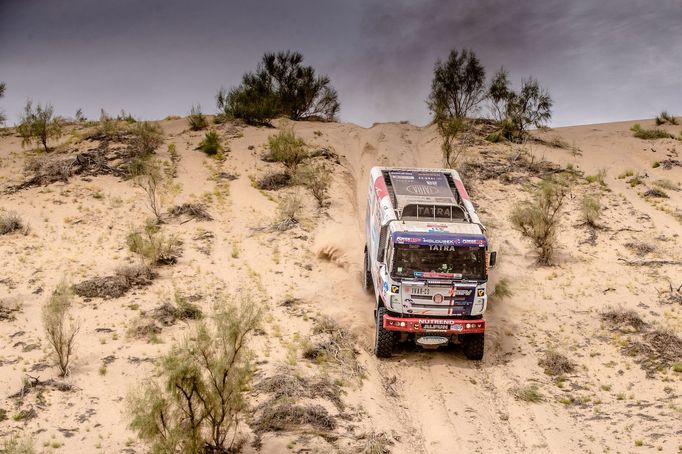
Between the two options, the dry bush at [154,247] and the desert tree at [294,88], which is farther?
the desert tree at [294,88]

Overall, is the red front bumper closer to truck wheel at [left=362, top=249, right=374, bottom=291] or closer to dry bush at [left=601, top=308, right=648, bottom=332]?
truck wheel at [left=362, top=249, right=374, bottom=291]

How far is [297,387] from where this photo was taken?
45.7 feet

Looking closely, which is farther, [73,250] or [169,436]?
[73,250]

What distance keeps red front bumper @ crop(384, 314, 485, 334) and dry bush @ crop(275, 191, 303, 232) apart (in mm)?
10968

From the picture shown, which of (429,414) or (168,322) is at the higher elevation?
(168,322)

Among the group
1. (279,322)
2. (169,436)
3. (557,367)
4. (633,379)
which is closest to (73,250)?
(279,322)

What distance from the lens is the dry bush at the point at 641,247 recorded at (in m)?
24.0

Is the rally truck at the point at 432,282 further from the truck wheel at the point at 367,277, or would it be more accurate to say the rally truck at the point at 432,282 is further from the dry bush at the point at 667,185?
the dry bush at the point at 667,185

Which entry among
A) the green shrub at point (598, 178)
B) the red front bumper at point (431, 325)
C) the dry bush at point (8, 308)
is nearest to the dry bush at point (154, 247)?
the dry bush at point (8, 308)

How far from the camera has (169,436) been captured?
1053cm

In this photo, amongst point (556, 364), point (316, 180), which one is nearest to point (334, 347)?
point (556, 364)

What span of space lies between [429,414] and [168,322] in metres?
8.16

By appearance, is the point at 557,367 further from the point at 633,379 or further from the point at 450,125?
the point at 450,125

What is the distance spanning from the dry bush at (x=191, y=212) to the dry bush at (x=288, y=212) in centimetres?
314
